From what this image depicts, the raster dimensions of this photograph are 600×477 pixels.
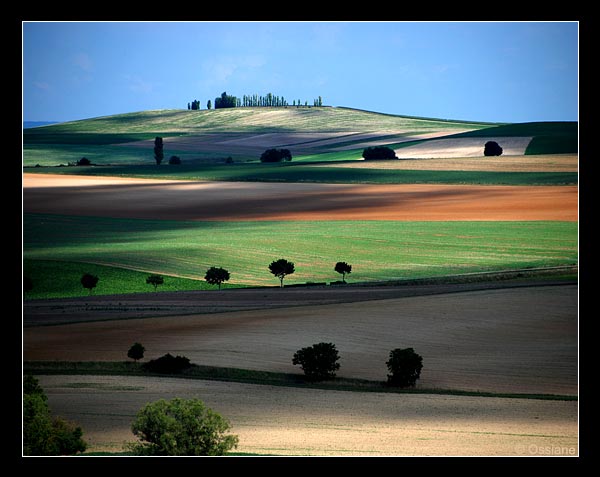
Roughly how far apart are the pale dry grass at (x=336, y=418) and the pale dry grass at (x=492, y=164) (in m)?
9.11

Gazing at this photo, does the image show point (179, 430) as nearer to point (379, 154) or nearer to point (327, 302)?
point (327, 302)

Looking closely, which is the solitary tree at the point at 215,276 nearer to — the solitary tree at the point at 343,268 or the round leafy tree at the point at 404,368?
the solitary tree at the point at 343,268

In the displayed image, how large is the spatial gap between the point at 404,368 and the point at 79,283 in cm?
1113

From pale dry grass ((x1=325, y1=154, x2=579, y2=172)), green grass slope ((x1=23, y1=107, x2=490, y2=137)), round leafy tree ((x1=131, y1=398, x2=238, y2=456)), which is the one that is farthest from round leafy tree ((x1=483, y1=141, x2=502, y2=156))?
round leafy tree ((x1=131, y1=398, x2=238, y2=456))

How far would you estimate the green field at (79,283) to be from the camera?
76.6 ft

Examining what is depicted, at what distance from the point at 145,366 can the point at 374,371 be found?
488 cm

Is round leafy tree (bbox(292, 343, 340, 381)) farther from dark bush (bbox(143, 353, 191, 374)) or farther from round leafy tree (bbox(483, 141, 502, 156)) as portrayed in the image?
round leafy tree (bbox(483, 141, 502, 156))

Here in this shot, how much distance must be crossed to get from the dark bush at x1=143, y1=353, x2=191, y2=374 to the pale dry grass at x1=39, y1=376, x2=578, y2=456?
58 centimetres

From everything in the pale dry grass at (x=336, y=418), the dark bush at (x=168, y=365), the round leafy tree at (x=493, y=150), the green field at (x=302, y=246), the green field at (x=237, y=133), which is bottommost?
the pale dry grass at (x=336, y=418)

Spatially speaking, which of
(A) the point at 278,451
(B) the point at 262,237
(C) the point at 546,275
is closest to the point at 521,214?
(C) the point at 546,275

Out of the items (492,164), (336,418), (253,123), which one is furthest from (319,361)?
(253,123)

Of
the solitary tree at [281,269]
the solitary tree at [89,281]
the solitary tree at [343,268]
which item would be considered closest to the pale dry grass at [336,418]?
the solitary tree at [89,281]

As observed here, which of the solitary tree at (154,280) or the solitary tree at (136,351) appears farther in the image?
the solitary tree at (154,280)
